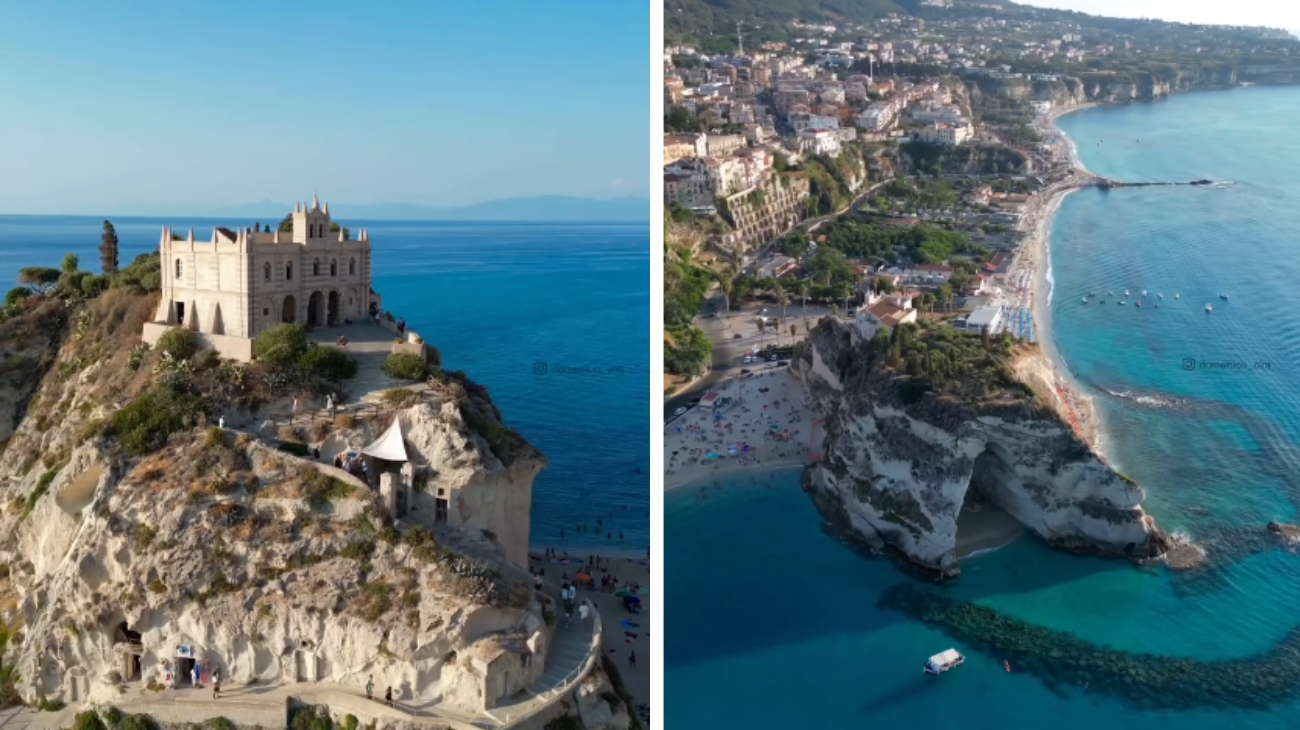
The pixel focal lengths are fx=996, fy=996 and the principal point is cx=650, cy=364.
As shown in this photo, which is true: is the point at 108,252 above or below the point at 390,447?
above

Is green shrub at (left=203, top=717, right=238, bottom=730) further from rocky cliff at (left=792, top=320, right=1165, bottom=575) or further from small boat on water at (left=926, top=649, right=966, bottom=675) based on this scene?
rocky cliff at (left=792, top=320, right=1165, bottom=575)

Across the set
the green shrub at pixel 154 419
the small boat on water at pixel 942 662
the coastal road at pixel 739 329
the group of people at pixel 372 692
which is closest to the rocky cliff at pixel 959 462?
the coastal road at pixel 739 329

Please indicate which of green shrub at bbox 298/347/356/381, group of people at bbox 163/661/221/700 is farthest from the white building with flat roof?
group of people at bbox 163/661/221/700

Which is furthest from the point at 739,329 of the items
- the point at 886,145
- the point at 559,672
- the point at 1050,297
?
the point at 559,672

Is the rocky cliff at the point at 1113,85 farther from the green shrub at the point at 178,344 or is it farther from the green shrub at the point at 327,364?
the green shrub at the point at 178,344

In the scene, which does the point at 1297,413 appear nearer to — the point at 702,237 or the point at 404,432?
the point at 702,237

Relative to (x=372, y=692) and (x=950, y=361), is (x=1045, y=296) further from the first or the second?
(x=372, y=692)

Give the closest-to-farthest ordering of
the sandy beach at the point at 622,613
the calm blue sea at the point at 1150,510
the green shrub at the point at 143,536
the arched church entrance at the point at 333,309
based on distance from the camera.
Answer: the green shrub at the point at 143,536, the calm blue sea at the point at 1150,510, the sandy beach at the point at 622,613, the arched church entrance at the point at 333,309
